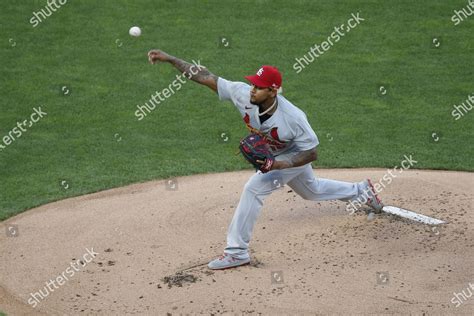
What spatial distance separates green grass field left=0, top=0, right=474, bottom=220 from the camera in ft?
35.7

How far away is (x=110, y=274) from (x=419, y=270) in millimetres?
2874

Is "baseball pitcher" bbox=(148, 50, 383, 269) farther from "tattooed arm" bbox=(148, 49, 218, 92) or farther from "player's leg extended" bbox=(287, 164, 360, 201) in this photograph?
"player's leg extended" bbox=(287, 164, 360, 201)

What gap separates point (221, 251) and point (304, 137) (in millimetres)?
1493

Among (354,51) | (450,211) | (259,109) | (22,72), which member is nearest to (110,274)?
(259,109)

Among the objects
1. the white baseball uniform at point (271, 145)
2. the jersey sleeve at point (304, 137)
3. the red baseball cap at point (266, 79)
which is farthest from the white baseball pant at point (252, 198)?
the red baseball cap at point (266, 79)

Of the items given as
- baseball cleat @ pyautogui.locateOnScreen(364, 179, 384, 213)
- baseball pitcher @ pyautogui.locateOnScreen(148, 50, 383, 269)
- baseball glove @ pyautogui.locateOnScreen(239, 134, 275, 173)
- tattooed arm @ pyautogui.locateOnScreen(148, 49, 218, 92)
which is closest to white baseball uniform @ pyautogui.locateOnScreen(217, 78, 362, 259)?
baseball pitcher @ pyautogui.locateOnScreen(148, 50, 383, 269)

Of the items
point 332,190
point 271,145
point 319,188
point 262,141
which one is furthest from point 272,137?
point 332,190

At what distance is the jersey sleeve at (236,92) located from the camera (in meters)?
7.68

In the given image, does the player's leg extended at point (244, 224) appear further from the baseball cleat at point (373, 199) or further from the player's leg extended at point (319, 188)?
the baseball cleat at point (373, 199)

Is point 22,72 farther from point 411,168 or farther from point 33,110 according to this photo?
point 411,168

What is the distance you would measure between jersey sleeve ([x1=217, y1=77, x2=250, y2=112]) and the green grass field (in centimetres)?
287

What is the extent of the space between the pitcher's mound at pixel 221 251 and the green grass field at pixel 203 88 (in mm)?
994

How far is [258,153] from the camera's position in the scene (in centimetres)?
731

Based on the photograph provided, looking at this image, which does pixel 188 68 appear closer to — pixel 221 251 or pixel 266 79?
pixel 266 79
